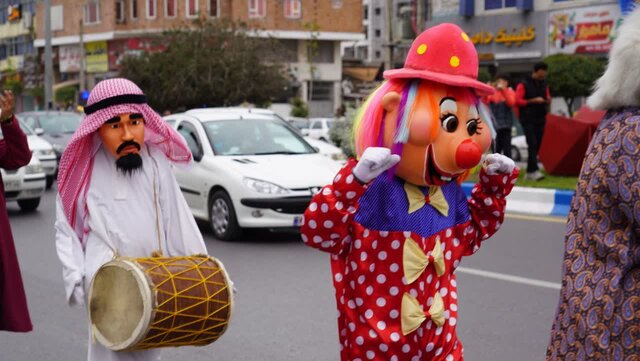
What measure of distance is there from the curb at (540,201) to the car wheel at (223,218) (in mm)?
3469

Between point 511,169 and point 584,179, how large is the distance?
0.49 meters

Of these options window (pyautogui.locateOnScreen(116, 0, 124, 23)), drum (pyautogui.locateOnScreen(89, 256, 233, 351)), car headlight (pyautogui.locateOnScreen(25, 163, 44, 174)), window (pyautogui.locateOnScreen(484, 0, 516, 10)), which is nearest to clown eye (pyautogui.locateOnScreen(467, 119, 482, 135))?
drum (pyautogui.locateOnScreen(89, 256, 233, 351))

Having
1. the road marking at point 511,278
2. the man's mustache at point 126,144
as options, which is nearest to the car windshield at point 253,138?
the road marking at point 511,278

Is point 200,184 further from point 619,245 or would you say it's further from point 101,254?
point 619,245

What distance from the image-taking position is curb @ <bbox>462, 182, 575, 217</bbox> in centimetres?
1307

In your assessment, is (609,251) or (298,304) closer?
(609,251)

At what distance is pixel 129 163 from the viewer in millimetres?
4562

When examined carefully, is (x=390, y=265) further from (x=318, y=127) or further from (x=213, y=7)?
(x=213, y=7)

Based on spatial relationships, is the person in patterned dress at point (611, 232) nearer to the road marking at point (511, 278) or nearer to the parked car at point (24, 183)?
the road marking at point (511, 278)

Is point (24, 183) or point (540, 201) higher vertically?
point (24, 183)

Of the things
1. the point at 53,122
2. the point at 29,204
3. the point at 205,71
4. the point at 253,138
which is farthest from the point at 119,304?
the point at 205,71

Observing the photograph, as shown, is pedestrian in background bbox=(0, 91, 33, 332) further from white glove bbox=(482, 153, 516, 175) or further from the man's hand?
white glove bbox=(482, 153, 516, 175)

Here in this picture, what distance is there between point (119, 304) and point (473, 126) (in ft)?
→ 5.41

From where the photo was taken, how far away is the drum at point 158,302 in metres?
4.05
